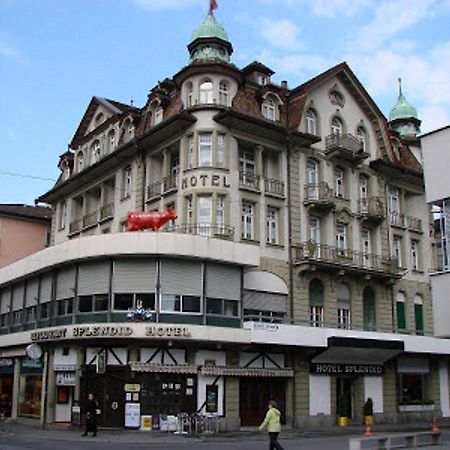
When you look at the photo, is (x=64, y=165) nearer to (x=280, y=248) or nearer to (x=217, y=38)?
(x=217, y=38)

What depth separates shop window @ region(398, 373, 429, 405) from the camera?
1614 inches

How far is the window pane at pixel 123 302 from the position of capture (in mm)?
30906

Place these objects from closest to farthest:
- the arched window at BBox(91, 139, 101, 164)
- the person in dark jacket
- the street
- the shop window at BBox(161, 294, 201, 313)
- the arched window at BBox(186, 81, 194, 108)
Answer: the street < the person in dark jacket < the shop window at BBox(161, 294, 201, 313) < the arched window at BBox(186, 81, 194, 108) < the arched window at BBox(91, 139, 101, 164)

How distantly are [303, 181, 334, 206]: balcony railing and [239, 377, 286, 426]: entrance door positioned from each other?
986cm

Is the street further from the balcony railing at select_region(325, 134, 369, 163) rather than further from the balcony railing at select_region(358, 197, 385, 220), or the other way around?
the balcony railing at select_region(325, 134, 369, 163)

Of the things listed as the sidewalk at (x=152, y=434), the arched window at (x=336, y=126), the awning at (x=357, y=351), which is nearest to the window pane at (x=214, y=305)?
the sidewalk at (x=152, y=434)

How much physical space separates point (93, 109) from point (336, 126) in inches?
641

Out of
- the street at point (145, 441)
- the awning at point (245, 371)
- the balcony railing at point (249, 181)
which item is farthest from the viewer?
the balcony railing at point (249, 181)

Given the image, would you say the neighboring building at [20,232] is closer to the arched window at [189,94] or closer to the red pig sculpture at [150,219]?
the arched window at [189,94]

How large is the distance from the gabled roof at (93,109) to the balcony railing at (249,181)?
11.2 meters

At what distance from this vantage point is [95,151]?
4503 centimetres

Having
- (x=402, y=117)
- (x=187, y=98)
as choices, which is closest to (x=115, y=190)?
(x=187, y=98)

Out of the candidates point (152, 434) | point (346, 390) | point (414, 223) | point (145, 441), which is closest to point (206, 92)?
point (414, 223)

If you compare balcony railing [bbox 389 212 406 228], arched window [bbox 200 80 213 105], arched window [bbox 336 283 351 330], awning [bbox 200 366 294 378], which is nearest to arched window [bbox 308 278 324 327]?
arched window [bbox 336 283 351 330]
